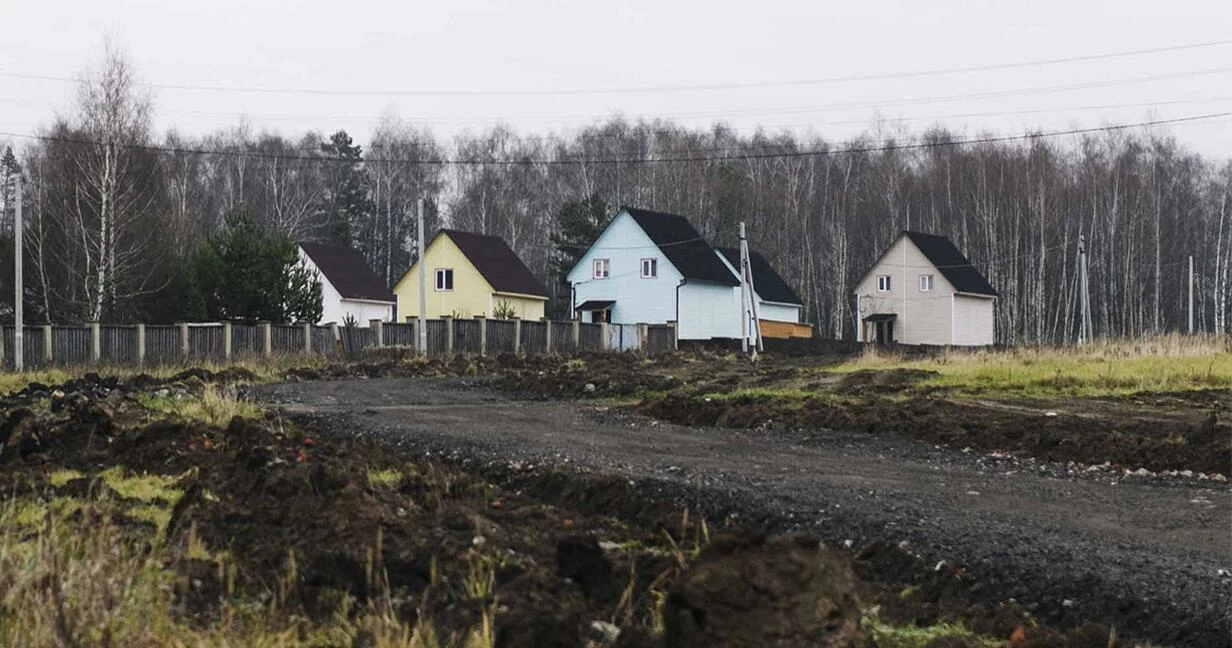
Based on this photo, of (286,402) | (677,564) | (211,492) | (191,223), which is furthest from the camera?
(191,223)

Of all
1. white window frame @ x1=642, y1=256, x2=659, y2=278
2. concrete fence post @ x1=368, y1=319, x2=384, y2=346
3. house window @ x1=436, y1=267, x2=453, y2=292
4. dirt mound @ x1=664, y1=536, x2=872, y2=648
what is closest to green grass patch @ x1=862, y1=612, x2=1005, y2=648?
dirt mound @ x1=664, y1=536, x2=872, y2=648

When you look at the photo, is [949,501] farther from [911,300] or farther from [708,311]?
[911,300]

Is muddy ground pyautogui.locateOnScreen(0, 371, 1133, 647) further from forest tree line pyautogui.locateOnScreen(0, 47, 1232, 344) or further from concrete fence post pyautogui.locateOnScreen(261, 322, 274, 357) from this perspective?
forest tree line pyautogui.locateOnScreen(0, 47, 1232, 344)

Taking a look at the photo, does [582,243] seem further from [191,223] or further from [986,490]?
[986,490]

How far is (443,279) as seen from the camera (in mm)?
58062

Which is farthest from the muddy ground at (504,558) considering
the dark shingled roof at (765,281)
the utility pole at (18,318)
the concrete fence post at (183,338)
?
the dark shingled roof at (765,281)

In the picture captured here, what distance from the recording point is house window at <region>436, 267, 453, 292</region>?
57.9 meters

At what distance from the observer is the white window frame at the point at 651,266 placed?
57.1 metres

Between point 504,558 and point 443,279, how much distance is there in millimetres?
52451

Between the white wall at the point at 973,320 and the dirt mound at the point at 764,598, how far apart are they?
194 feet

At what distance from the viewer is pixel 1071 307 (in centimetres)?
6994

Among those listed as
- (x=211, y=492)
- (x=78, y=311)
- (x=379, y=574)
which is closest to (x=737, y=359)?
(x=78, y=311)

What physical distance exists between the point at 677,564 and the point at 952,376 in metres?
16.6

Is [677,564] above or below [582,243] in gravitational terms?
below
